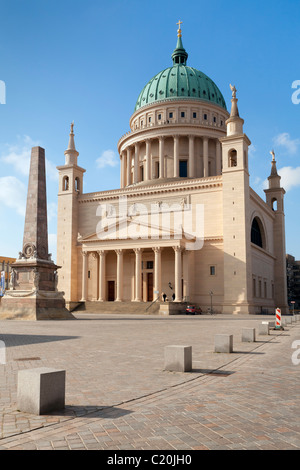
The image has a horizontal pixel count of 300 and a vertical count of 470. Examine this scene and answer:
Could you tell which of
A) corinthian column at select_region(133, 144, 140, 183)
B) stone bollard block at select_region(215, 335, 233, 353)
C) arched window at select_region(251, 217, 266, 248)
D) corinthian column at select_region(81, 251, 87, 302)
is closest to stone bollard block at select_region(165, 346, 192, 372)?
stone bollard block at select_region(215, 335, 233, 353)

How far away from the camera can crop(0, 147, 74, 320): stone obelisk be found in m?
31.7

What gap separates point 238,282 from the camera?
54.0 meters

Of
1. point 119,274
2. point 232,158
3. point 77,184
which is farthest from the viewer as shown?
point 77,184

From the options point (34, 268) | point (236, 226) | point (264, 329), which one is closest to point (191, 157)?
point (236, 226)

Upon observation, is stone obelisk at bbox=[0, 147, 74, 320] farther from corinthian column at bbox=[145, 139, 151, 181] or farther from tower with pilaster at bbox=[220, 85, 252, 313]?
corinthian column at bbox=[145, 139, 151, 181]

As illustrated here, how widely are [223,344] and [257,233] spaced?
181 feet

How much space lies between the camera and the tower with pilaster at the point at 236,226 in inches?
2114

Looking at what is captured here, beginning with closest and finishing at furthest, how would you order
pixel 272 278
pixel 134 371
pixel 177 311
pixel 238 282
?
pixel 134 371 < pixel 177 311 < pixel 238 282 < pixel 272 278

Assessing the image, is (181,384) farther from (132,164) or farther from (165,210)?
(132,164)

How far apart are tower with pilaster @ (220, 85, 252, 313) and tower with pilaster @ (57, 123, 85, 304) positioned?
22703mm

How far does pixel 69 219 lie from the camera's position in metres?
67.6

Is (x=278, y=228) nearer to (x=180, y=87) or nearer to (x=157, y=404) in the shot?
(x=180, y=87)
